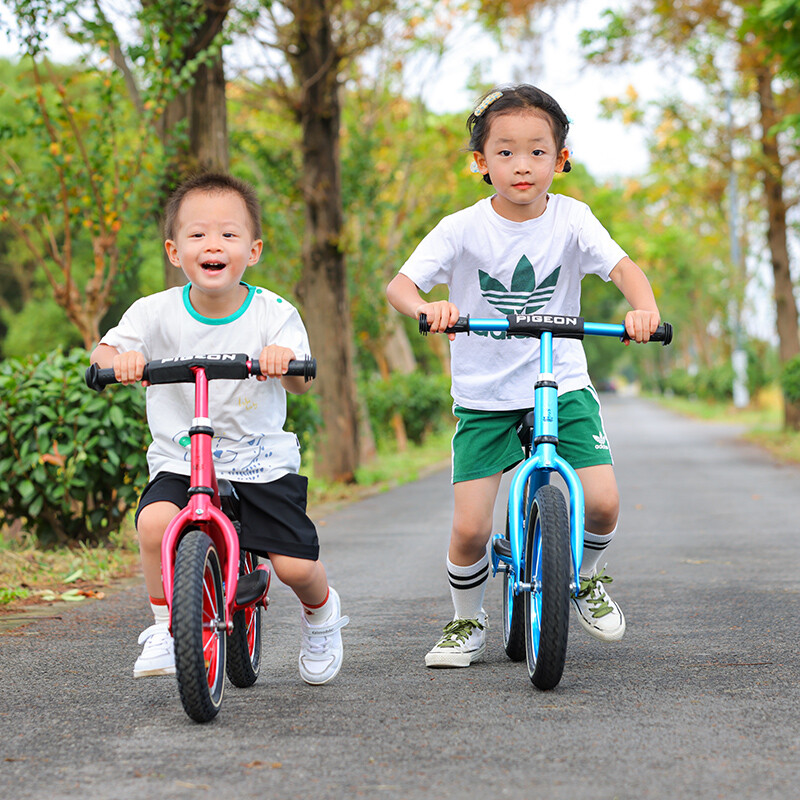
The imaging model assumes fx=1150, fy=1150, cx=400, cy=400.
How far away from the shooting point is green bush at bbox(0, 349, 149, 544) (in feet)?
23.1

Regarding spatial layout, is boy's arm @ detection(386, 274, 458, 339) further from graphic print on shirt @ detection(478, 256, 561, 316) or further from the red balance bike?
the red balance bike

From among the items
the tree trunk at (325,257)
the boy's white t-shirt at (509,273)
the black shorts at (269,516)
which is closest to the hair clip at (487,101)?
the boy's white t-shirt at (509,273)

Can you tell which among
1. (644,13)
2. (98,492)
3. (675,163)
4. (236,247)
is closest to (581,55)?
(644,13)

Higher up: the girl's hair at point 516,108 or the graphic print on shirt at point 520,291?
the girl's hair at point 516,108

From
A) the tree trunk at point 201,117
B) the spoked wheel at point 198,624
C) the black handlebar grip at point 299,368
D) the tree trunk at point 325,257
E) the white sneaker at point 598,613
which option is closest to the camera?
the spoked wheel at point 198,624

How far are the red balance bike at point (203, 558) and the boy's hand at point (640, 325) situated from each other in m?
1.05

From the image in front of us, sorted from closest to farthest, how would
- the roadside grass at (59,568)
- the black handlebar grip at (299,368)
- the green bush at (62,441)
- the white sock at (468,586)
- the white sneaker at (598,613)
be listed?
the black handlebar grip at (299,368) < the white sneaker at (598,613) < the white sock at (468,586) < the roadside grass at (59,568) < the green bush at (62,441)

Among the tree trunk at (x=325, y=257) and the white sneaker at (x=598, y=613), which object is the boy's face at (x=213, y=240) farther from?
the tree trunk at (x=325, y=257)

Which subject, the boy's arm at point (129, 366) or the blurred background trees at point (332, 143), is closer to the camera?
the boy's arm at point (129, 366)

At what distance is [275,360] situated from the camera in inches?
136

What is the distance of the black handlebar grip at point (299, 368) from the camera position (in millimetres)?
3467

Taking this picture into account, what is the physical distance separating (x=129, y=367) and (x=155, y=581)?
0.71 meters

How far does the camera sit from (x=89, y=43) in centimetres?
928

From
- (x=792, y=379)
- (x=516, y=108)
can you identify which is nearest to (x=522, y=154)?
(x=516, y=108)
